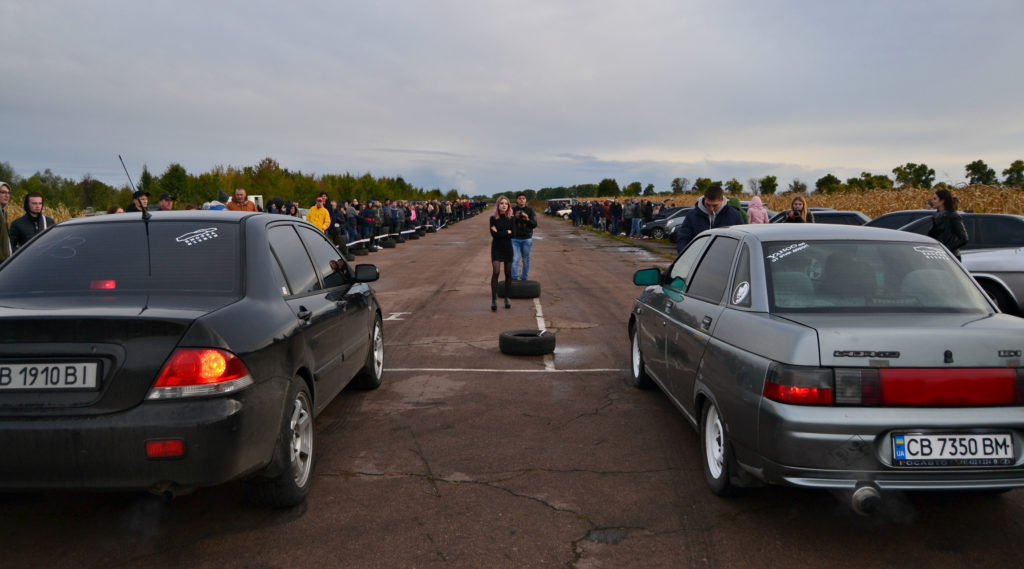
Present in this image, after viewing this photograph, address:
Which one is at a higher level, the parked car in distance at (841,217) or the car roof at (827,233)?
the parked car in distance at (841,217)

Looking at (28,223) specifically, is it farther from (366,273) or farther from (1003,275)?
(1003,275)

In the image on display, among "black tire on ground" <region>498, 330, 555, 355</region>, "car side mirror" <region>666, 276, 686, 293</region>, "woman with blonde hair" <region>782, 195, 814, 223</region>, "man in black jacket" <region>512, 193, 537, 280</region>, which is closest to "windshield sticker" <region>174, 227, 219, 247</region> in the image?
"car side mirror" <region>666, 276, 686, 293</region>

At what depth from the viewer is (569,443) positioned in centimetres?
502

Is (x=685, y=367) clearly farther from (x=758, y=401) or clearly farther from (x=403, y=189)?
(x=403, y=189)

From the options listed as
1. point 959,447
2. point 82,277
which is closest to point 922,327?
point 959,447

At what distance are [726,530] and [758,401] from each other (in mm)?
771

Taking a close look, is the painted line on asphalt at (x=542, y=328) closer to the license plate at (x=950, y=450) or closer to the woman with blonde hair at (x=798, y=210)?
the woman with blonde hair at (x=798, y=210)

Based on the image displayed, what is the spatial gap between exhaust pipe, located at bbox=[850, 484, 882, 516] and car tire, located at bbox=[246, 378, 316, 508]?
2.77m

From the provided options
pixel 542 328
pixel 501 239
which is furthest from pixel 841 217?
pixel 542 328

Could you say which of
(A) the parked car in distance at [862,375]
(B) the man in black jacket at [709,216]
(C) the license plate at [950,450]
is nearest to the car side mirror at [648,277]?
(A) the parked car in distance at [862,375]

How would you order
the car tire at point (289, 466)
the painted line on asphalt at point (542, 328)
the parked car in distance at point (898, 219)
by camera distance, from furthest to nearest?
the parked car in distance at point (898, 219) → the painted line on asphalt at point (542, 328) → the car tire at point (289, 466)

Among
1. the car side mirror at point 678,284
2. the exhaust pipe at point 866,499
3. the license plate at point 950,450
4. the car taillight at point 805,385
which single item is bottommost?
the exhaust pipe at point 866,499

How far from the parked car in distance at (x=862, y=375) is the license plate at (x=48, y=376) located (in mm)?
3044

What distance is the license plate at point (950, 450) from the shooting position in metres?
3.12
